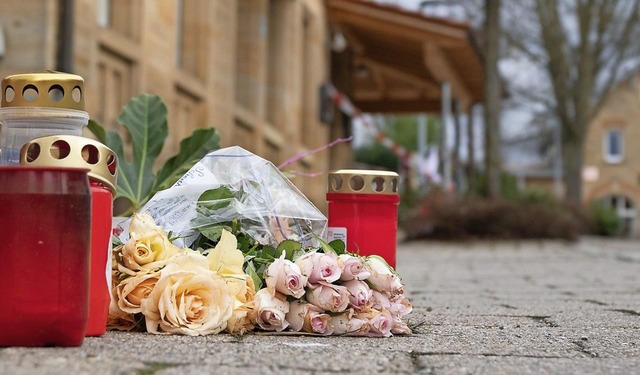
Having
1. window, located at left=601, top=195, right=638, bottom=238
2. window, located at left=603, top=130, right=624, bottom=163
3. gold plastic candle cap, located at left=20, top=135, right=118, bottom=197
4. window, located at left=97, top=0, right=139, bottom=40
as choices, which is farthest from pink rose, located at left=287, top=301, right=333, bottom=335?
window, located at left=601, top=195, right=638, bottom=238

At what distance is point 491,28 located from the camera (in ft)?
46.0

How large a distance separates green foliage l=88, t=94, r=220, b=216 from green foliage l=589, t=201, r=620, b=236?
19263 mm

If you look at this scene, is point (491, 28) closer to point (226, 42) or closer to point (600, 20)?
point (226, 42)

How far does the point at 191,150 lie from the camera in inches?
127

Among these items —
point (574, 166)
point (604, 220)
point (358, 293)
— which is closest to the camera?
point (358, 293)

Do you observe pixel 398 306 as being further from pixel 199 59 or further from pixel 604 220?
pixel 604 220

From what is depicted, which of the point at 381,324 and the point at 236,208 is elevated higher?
the point at 236,208

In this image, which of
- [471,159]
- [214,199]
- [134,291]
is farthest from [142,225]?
[471,159]

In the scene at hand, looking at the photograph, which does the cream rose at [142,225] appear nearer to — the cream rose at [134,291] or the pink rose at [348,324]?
the cream rose at [134,291]

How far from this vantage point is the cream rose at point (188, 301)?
7.85ft

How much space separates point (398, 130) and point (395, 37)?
39839 millimetres

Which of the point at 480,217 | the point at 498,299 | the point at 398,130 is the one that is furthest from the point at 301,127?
the point at 398,130

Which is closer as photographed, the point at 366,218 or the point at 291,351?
the point at 291,351

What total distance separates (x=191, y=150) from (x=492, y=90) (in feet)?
37.6
